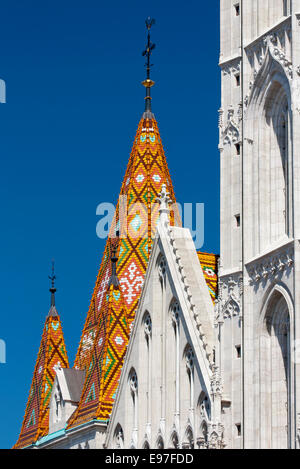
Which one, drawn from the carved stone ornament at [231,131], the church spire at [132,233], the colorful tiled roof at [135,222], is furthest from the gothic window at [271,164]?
the colorful tiled roof at [135,222]

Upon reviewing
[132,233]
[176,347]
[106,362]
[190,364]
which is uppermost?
[132,233]

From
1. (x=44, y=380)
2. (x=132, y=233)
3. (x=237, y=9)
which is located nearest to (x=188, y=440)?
(x=44, y=380)

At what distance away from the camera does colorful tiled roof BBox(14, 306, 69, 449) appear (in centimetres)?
4303

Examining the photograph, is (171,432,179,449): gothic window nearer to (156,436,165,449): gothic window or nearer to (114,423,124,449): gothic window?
(156,436,165,449): gothic window

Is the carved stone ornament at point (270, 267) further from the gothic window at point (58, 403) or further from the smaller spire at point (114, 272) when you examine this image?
the gothic window at point (58, 403)

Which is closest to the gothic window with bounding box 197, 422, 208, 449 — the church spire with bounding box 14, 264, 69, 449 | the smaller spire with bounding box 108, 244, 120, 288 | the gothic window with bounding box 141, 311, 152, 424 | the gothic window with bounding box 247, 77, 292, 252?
the gothic window with bounding box 141, 311, 152, 424

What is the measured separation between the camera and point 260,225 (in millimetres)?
35812

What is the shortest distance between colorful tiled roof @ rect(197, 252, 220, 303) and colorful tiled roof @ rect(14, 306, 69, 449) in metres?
5.41

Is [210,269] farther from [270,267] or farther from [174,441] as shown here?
[270,267]

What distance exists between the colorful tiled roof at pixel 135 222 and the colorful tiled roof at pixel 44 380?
834mm

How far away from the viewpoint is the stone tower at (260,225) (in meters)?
34.5

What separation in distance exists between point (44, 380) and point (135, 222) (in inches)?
185
